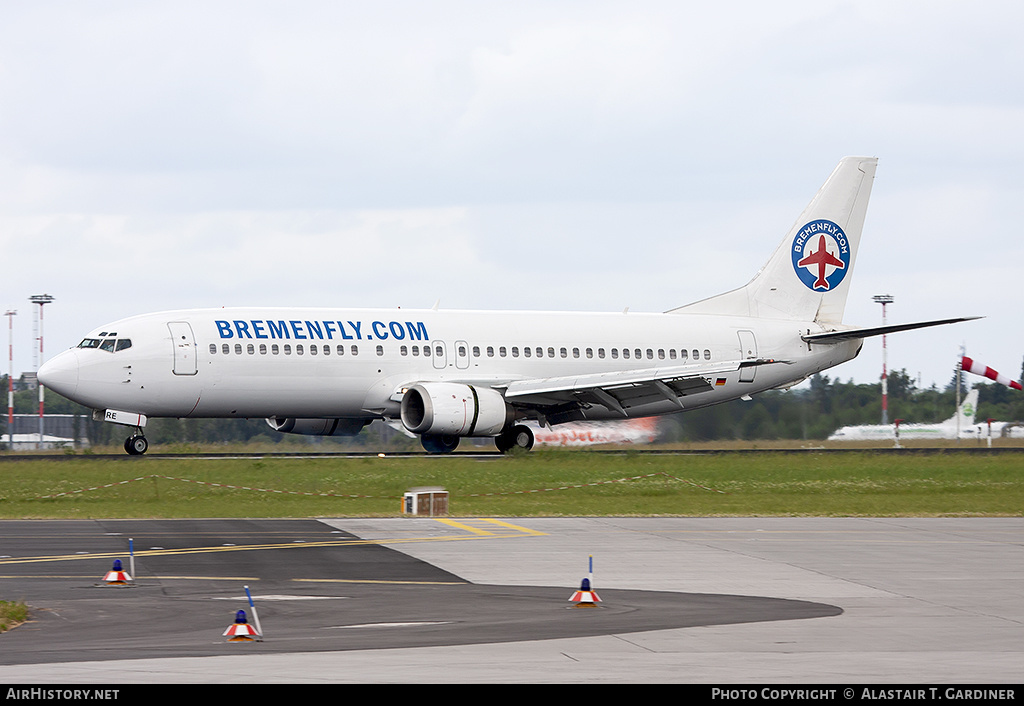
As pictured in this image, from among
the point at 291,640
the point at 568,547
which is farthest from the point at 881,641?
the point at 568,547

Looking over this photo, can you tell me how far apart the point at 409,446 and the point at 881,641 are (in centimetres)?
3897

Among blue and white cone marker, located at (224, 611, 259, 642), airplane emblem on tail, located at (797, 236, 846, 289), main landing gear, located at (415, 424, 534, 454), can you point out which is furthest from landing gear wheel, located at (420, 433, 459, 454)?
blue and white cone marker, located at (224, 611, 259, 642)

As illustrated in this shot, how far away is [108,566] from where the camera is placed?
19.0 m

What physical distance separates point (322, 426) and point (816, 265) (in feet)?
63.6

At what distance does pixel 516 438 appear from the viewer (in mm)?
45938

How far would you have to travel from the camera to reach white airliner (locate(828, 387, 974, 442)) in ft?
183

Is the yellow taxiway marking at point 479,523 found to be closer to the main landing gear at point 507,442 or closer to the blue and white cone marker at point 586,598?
the blue and white cone marker at point 586,598

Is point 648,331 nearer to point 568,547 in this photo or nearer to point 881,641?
point 568,547

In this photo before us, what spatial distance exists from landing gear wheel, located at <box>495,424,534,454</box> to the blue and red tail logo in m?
13.2

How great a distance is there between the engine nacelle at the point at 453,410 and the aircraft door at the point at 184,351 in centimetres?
648

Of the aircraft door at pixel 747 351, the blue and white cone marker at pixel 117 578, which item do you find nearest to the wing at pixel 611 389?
the aircraft door at pixel 747 351

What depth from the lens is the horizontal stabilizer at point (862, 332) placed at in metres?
45.8

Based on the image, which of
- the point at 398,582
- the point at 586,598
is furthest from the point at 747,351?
the point at 586,598

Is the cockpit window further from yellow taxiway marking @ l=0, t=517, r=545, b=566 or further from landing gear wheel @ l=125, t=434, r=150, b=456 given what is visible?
yellow taxiway marking @ l=0, t=517, r=545, b=566
